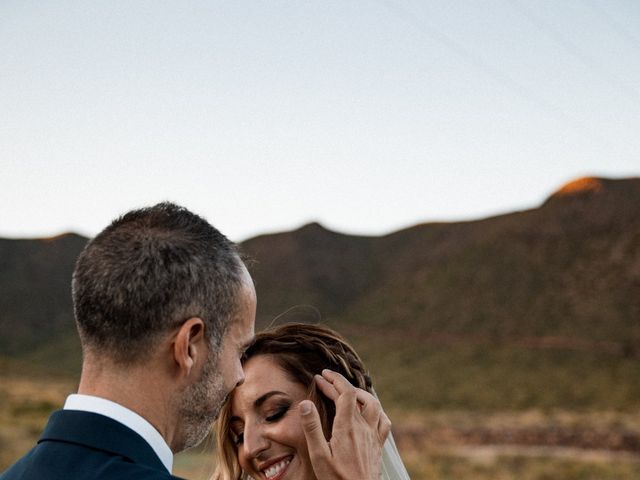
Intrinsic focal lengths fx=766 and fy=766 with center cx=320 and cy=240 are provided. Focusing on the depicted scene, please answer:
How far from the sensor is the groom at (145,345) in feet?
5.12

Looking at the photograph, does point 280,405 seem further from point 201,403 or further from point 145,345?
point 145,345

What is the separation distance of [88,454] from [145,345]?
0.24 metres

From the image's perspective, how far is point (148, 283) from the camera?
1619 millimetres

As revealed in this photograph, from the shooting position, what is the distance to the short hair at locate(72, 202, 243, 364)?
162 cm

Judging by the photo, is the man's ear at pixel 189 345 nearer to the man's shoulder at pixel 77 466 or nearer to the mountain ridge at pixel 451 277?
the man's shoulder at pixel 77 466

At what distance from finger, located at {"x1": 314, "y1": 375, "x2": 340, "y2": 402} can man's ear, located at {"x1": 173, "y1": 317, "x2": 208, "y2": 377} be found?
35.5 inches

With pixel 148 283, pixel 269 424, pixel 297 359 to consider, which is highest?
pixel 148 283

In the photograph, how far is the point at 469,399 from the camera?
53.5 metres

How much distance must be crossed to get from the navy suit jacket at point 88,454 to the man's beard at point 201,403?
0.41ft

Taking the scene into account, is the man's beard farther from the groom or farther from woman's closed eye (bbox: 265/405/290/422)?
woman's closed eye (bbox: 265/405/290/422)

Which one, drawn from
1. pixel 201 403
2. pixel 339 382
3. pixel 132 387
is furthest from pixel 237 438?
pixel 132 387

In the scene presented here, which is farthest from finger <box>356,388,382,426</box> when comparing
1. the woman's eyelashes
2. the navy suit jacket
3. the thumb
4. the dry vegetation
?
the dry vegetation

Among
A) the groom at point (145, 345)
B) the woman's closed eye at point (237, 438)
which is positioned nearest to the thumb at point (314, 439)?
the groom at point (145, 345)

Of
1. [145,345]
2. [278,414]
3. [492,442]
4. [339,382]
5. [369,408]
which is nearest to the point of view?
[145,345]
